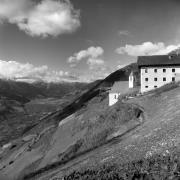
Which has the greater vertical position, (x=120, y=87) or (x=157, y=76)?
(x=157, y=76)

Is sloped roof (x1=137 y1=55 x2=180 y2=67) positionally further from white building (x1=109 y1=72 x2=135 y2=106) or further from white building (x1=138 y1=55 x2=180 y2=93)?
white building (x1=109 y1=72 x2=135 y2=106)

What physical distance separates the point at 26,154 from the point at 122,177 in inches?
2878

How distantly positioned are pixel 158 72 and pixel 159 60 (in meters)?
5.36

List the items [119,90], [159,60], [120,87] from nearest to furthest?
[159,60] → [119,90] → [120,87]

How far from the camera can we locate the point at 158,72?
321 feet

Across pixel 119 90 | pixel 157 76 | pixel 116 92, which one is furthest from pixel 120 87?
pixel 157 76

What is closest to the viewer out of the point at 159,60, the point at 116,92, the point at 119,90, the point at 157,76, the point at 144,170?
the point at 144,170

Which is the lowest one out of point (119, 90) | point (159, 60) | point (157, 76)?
point (119, 90)

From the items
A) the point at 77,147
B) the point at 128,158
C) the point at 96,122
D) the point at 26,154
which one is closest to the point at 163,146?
the point at 128,158

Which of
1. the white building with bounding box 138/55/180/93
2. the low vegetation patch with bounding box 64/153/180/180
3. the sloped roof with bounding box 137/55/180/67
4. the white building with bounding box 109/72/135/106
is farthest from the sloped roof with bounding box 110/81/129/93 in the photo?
the low vegetation patch with bounding box 64/153/180/180

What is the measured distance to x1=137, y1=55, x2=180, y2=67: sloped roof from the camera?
97.6m

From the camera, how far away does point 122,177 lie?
79.2 feet

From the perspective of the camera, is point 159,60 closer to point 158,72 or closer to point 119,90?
point 158,72

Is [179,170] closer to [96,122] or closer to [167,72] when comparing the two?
[96,122]
